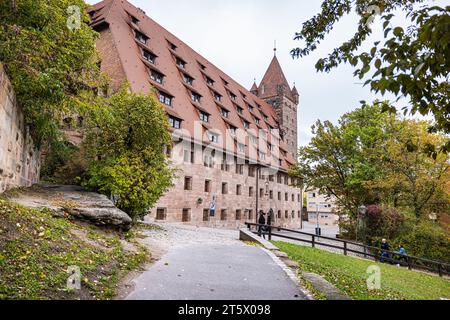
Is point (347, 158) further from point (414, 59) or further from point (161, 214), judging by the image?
point (414, 59)

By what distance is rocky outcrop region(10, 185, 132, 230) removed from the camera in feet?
27.5

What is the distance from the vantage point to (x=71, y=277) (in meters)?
4.66

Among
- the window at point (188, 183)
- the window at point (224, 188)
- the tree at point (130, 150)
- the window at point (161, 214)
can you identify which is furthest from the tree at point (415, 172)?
the window at point (161, 214)

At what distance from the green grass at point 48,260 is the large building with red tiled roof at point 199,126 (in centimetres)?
1235

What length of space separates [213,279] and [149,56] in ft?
74.0

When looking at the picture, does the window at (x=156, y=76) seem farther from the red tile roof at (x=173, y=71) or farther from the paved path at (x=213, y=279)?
the paved path at (x=213, y=279)

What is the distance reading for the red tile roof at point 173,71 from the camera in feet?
74.2

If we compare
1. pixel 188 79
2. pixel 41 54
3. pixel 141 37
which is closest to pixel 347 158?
pixel 188 79

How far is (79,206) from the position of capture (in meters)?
9.30

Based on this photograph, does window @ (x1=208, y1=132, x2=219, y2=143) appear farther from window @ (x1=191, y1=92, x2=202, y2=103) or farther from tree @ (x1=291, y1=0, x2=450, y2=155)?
tree @ (x1=291, y1=0, x2=450, y2=155)

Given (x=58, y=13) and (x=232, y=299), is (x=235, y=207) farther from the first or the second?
(x=232, y=299)

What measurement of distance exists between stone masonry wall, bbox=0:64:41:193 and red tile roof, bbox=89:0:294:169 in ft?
34.1

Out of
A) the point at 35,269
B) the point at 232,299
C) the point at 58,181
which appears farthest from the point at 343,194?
the point at 35,269

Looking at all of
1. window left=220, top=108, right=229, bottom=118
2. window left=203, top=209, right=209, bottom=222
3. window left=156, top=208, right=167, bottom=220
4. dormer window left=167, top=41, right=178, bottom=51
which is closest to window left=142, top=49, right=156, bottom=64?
dormer window left=167, top=41, right=178, bottom=51
